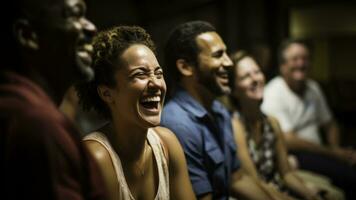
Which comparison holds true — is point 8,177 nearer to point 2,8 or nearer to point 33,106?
point 33,106

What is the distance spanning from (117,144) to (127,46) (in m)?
0.29

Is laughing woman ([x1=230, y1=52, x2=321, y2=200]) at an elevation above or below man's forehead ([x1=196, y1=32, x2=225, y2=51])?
below

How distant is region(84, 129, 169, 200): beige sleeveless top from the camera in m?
1.50

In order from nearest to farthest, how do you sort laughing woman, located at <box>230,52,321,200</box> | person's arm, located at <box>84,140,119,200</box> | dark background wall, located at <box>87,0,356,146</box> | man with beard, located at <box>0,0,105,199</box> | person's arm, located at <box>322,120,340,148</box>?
man with beard, located at <box>0,0,105,199</box>
person's arm, located at <box>84,140,119,200</box>
laughing woman, located at <box>230,52,321,200</box>
dark background wall, located at <box>87,0,356,146</box>
person's arm, located at <box>322,120,340,148</box>

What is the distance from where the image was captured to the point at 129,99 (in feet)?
4.97

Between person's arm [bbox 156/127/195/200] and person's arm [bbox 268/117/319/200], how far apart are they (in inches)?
41.5

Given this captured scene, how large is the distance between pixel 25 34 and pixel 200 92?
1.13 m

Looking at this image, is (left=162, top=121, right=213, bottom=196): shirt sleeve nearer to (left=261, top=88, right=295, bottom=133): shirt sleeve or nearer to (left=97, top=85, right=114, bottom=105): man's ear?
(left=97, top=85, right=114, bottom=105): man's ear

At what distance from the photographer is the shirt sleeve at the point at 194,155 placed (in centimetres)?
194

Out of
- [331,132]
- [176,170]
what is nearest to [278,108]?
[331,132]

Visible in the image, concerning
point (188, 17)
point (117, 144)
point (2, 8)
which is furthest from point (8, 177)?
point (188, 17)

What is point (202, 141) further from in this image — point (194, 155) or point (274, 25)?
point (274, 25)

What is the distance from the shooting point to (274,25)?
412 cm

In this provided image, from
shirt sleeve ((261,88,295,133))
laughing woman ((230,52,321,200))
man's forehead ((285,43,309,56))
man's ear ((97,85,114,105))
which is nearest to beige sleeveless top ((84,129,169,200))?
man's ear ((97,85,114,105))
